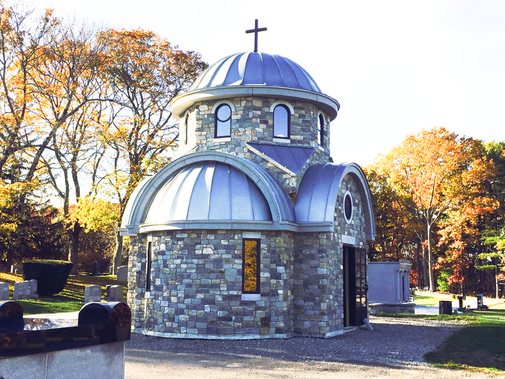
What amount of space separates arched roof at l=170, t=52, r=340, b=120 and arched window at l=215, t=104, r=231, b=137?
1.42 feet

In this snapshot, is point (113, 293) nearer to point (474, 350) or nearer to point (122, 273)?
point (122, 273)

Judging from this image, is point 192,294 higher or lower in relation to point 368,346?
higher

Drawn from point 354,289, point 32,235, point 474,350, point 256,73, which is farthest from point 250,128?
point 32,235

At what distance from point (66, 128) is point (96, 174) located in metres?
3.10

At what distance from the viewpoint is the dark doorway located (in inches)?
675

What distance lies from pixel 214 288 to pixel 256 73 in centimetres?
741

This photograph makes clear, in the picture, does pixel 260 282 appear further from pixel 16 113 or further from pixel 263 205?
pixel 16 113

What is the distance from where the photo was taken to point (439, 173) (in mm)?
37594

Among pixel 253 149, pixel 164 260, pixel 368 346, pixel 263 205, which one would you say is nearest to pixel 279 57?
pixel 253 149

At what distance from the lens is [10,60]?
25.6m

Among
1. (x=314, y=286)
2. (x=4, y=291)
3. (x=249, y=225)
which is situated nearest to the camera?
(x=249, y=225)

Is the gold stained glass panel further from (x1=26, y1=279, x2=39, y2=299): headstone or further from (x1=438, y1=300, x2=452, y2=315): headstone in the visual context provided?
(x1=26, y1=279, x2=39, y2=299): headstone

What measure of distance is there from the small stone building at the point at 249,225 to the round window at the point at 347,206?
0.24 ft

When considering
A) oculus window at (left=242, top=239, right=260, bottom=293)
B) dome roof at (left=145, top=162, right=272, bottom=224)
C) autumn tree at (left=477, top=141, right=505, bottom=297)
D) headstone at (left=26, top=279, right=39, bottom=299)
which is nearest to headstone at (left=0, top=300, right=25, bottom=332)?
dome roof at (left=145, top=162, right=272, bottom=224)
